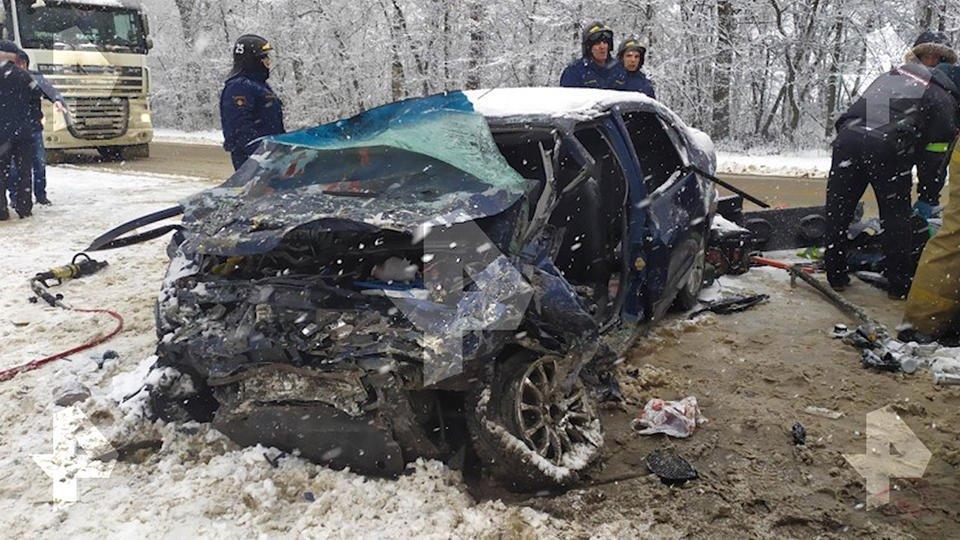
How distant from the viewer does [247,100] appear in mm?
5773

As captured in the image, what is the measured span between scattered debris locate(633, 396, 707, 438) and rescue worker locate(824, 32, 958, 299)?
9.21 feet

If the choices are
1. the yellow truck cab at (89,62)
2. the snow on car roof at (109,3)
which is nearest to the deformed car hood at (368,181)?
the yellow truck cab at (89,62)

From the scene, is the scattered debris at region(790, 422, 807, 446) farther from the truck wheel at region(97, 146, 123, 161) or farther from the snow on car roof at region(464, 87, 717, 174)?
the truck wheel at region(97, 146, 123, 161)

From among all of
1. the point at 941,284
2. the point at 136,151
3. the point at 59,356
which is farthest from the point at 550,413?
the point at 136,151

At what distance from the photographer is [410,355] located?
2764 mm

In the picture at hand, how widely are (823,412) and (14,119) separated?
8721 mm

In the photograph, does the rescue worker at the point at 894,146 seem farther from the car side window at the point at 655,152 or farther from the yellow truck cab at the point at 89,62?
the yellow truck cab at the point at 89,62

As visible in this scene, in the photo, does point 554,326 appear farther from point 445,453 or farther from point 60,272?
point 60,272

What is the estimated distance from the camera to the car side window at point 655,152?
4871mm

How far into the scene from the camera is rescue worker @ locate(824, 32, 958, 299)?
5.43 meters

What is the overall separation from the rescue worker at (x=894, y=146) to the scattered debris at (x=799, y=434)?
8.60 ft

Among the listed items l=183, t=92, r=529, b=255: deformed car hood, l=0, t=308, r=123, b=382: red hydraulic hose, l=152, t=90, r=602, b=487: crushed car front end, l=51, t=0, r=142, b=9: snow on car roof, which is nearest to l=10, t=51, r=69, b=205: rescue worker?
l=0, t=308, r=123, b=382: red hydraulic hose

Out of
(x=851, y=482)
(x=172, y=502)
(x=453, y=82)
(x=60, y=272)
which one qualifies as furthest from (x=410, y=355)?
(x=453, y=82)

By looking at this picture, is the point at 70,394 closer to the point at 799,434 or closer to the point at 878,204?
the point at 799,434
